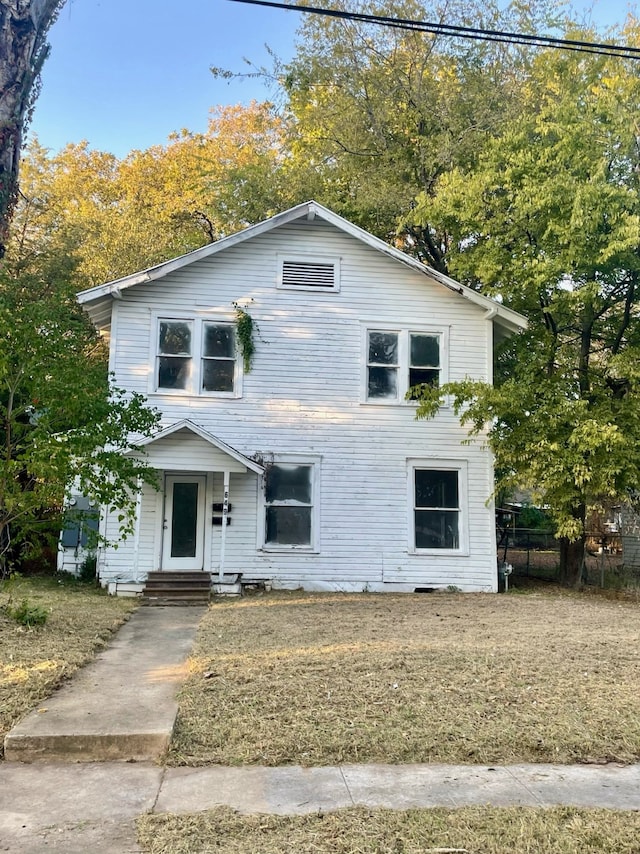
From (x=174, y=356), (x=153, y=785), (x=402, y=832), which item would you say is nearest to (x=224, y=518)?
(x=174, y=356)

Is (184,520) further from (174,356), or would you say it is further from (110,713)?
(110,713)

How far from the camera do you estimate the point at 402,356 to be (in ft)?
45.4

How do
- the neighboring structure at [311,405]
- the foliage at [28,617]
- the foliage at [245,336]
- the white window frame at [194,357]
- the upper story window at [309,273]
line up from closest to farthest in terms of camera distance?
the foliage at [28,617] < the neighboring structure at [311,405] < the white window frame at [194,357] < the foliage at [245,336] < the upper story window at [309,273]

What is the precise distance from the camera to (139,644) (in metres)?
7.68

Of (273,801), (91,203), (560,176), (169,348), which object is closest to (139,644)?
(273,801)

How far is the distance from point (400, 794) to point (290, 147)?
22499mm

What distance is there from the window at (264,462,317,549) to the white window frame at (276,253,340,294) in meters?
3.54

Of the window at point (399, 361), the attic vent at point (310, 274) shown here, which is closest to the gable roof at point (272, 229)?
the attic vent at point (310, 274)

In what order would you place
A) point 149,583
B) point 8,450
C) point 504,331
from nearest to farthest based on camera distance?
1. point 8,450
2. point 149,583
3. point 504,331

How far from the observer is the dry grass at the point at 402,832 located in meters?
3.15

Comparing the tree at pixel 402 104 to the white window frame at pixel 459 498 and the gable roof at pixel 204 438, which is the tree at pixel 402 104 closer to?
the white window frame at pixel 459 498

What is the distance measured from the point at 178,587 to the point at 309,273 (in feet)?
21.8

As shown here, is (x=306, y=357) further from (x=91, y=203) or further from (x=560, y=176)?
(x=91, y=203)

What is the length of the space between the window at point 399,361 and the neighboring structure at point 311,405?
29 mm
